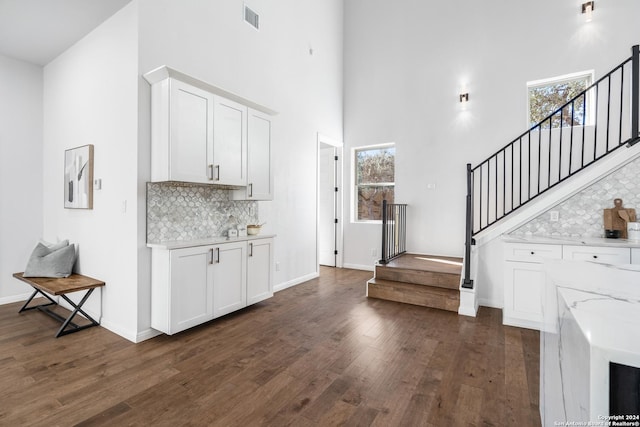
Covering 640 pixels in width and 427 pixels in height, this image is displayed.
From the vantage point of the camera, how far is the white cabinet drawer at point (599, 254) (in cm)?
284

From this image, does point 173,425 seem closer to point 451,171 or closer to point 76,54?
point 76,54

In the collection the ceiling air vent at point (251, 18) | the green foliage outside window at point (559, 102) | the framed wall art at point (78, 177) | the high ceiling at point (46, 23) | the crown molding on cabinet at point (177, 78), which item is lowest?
the framed wall art at point (78, 177)

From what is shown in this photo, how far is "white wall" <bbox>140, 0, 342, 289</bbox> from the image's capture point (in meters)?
3.19

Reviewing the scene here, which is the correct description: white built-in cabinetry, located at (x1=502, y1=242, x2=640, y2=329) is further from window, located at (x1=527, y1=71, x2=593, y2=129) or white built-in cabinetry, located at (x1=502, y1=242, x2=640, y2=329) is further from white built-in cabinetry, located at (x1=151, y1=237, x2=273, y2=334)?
white built-in cabinetry, located at (x1=151, y1=237, x2=273, y2=334)

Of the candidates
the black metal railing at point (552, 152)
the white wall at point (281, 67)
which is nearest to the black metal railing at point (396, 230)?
the black metal railing at point (552, 152)

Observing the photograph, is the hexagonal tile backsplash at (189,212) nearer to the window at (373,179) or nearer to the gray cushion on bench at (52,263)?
the gray cushion on bench at (52,263)

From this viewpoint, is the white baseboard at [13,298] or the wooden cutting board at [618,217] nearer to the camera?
the wooden cutting board at [618,217]

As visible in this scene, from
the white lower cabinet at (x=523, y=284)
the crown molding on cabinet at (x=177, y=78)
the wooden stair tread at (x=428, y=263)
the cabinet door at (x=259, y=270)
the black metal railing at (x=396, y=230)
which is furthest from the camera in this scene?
the black metal railing at (x=396, y=230)

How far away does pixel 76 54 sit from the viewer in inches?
145

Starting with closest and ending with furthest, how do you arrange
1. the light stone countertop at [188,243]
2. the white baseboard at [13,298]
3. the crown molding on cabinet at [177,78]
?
the crown molding on cabinet at [177,78], the light stone countertop at [188,243], the white baseboard at [13,298]

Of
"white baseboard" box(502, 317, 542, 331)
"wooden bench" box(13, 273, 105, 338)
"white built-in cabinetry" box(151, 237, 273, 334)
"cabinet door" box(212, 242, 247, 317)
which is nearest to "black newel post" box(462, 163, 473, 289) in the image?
"white baseboard" box(502, 317, 542, 331)

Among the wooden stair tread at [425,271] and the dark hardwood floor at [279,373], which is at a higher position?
the wooden stair tread at [425,271]

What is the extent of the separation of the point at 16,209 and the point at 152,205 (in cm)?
265

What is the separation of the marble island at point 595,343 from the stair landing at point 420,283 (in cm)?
261
